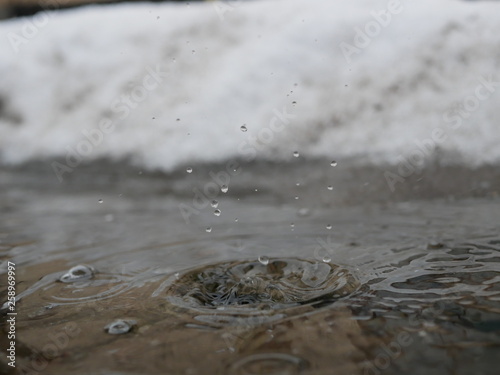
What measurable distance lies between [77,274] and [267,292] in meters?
0.92

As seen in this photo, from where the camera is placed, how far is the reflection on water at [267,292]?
1596mm

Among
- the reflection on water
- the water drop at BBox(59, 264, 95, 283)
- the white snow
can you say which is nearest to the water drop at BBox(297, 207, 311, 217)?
the reflection on water

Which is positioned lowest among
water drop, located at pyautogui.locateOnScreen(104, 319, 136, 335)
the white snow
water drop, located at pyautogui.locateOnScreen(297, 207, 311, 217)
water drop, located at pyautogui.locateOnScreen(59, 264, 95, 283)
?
water drop, located at pyautogui.locateOnScreen(59, 264, 95, 283)

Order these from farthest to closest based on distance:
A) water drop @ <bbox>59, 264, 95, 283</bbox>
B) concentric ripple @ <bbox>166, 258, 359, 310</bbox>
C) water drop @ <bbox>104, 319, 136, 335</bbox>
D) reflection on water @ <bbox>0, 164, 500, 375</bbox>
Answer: water drop @ <bbox>59, 264, 95, 283</bbox> < concentric ripple @ <bbox>166, 258, 359, 310</bbox> < water drop @ <bbox>104, 319, 136, 335</bbox> < reflection on water @ <bbox>0, 164, 500, 375</bbox>

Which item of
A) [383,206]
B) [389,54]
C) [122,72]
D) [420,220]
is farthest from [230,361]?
[122,72]

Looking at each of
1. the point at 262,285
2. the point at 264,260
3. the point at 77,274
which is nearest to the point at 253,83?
the point at 264,260

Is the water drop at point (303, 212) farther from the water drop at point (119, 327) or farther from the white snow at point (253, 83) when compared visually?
the water drop at point (119, 327)

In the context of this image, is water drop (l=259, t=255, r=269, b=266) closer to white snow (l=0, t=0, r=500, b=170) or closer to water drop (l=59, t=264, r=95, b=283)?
water drop (l=59, t=264, r=95, b=283)

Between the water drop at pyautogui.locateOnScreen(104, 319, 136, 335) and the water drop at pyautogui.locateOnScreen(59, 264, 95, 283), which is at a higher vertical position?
the water drop at pyautogui.locateOnScreen(104, 319, 136, 335)

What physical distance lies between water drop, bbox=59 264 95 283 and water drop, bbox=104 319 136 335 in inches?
23.6

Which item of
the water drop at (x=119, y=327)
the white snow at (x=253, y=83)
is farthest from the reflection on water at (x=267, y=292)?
the white snow at (x=253, y=83)

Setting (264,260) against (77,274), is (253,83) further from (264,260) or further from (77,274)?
(77,274)

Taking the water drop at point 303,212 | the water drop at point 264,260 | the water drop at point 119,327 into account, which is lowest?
the water drop at point 303,212

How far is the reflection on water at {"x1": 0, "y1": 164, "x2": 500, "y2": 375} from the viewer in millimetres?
1596
